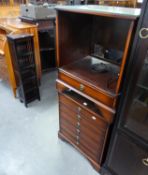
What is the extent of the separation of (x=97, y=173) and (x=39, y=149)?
65 cm

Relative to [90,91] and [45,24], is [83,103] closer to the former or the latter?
[90,91]

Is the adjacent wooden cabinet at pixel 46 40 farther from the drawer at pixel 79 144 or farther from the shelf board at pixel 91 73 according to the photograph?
the drawer at pixel 79 144

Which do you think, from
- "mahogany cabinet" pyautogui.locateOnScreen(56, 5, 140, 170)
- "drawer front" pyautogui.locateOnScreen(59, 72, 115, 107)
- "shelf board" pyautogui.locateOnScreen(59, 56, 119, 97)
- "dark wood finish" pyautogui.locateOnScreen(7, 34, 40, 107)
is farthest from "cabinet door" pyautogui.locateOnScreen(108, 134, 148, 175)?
"dark wood finish" pyautogui.locateOnScreen(7, 34, 40, 107)

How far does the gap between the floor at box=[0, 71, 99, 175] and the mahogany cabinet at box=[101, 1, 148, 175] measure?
1.39 feet

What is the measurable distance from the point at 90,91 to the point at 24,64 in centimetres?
122

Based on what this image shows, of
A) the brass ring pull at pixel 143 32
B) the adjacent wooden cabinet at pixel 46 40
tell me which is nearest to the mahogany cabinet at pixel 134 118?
the brass ring pull at pixel 143 32

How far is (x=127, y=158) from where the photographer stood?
1.21m

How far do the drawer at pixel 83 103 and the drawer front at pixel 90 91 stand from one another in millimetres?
38

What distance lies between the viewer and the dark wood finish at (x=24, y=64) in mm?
1946

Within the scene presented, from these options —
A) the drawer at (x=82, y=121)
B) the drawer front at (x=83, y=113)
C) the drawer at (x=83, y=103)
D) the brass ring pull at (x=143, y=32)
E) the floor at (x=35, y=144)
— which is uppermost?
the brass ring pull at (x=143, y=32)

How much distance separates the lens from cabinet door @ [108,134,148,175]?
3.64ft

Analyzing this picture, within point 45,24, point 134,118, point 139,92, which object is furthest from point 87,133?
point 45,24

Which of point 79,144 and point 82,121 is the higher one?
point 82,121

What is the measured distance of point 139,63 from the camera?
89 centimetres
